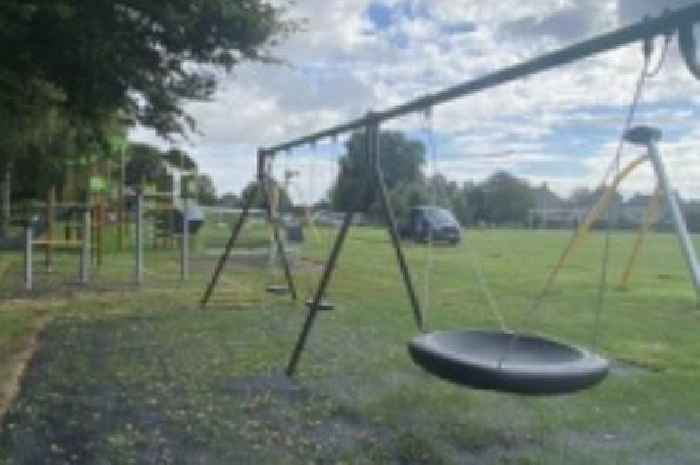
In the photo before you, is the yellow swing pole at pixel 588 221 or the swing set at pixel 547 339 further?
the yellow swing pole at pixel 588 221

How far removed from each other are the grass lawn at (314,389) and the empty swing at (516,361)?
1.48ft

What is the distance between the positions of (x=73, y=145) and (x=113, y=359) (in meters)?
9.11

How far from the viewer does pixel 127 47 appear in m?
7.71

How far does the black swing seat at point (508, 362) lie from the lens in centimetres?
354

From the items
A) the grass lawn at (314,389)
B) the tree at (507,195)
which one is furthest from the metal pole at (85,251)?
the tree at (507,195)

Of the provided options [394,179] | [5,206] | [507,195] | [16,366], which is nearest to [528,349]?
[16,366]

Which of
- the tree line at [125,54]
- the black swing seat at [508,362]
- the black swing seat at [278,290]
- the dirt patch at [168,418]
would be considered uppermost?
the tree line at [125,54]

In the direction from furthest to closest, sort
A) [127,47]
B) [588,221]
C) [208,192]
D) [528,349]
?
[208,192] → [127,47] → [588,221] → [528,349]

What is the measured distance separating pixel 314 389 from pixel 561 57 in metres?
2.63

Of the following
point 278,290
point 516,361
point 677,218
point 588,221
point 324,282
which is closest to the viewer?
point 677,218

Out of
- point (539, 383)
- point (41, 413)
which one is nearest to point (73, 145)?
point (41, 413)

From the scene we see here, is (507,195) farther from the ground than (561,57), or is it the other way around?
(561,57)

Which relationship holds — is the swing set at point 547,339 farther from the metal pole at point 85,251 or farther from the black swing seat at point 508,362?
the metal pole at point 85,251

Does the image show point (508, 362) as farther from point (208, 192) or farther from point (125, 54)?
point (208, 192)
